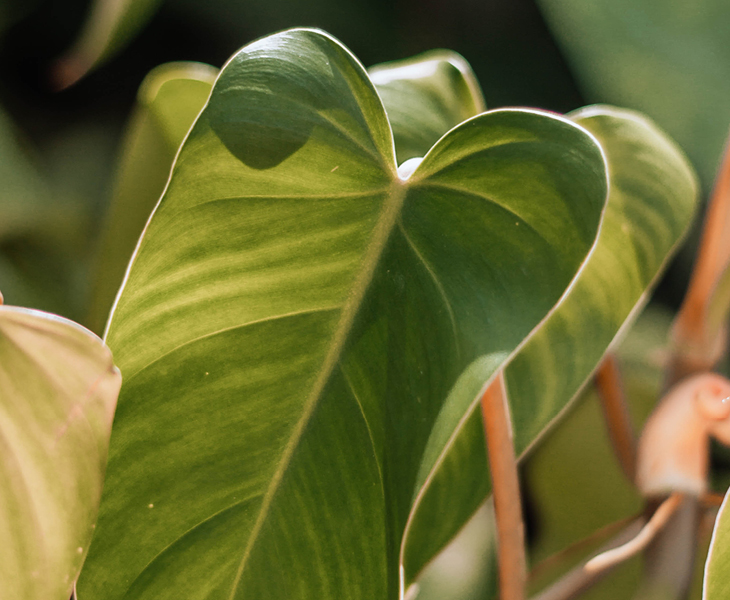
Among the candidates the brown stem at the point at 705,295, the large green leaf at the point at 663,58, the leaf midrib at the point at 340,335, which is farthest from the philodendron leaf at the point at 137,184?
the large green leaf at the point at 663,58

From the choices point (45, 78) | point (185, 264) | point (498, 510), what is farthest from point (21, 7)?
point (498, 510)

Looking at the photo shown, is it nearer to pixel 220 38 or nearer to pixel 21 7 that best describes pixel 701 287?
pixel 220 38

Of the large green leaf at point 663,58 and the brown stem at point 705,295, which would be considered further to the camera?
the large green leaf at point 663,58

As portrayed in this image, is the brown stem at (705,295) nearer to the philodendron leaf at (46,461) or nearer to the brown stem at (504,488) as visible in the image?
the brown stem at (504,488)

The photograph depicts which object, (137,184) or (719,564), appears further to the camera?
(137,184)

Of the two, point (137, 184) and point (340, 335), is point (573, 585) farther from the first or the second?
point (137, 184)

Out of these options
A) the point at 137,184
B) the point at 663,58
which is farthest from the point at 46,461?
the point at 663,58

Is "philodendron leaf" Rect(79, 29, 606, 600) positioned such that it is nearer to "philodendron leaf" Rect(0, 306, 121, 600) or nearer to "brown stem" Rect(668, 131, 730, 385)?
"philodendron leaf" Rect(0, 306, 121, 600)
